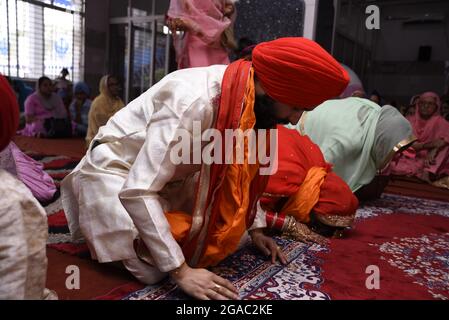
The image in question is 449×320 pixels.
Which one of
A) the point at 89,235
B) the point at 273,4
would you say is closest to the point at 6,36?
the point at 273,4

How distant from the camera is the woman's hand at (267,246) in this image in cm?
161

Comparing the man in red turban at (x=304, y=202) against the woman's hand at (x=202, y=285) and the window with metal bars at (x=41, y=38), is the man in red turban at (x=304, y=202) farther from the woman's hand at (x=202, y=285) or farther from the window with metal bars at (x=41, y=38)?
the window with metal bars at (x=41, y=38)

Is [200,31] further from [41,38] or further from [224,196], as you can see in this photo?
[41,38]

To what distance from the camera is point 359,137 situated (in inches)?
107

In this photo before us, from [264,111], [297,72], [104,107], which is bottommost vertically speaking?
Answer: [104,107]

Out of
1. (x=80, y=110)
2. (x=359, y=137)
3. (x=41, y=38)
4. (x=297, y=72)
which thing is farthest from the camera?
(x=41, y=38)

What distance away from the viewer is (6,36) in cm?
707

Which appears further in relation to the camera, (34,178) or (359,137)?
(359,137)

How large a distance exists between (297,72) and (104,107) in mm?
3938

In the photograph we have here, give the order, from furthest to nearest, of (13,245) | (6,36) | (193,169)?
(6,36) < (193,169) < (13,245)

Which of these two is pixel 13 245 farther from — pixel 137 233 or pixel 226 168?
pixel 226 168

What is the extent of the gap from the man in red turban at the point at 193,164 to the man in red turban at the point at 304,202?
24.6 inches

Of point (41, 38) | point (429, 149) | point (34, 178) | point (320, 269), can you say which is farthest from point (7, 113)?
point (41, 38)

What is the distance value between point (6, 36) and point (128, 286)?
7.23m
